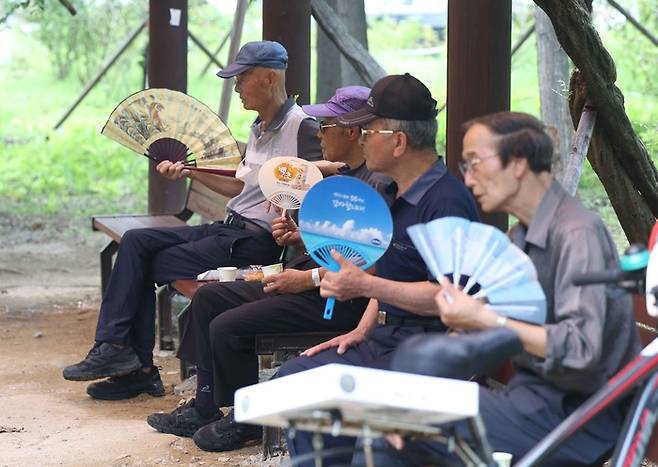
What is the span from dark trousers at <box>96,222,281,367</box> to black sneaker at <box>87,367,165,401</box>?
10 centimetres

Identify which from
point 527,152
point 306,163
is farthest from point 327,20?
point 527,152

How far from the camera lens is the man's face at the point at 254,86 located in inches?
221

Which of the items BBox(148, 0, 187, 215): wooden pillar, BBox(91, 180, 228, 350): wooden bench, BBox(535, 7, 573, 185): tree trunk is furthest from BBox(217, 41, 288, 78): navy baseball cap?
BBox(535, 7, 573, 185): tree trunk

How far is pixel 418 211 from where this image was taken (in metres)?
3.96

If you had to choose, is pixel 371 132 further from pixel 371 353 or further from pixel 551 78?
pixel 551 78

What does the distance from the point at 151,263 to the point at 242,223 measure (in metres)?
0.51

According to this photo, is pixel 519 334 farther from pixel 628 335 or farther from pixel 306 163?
pixel 306 163

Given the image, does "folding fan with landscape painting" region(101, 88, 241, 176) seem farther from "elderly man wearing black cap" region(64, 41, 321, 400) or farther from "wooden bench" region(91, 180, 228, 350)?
"wooden bench" region(91, 180, 228, 350)

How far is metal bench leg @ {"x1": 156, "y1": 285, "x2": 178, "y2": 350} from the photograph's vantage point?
696cm

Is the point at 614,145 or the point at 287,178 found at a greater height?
the point at 614,145

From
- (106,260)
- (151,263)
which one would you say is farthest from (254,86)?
(106,260)

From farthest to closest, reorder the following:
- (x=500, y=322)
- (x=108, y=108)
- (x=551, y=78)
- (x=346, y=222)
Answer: (x=108, y=108) < (x=551, y=78) < (x=346, y=222) < (x=500, y=322)

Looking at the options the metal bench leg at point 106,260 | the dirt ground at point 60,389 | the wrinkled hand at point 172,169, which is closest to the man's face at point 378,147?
the dirt ground at point 60,389

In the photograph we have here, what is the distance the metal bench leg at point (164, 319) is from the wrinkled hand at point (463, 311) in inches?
161
